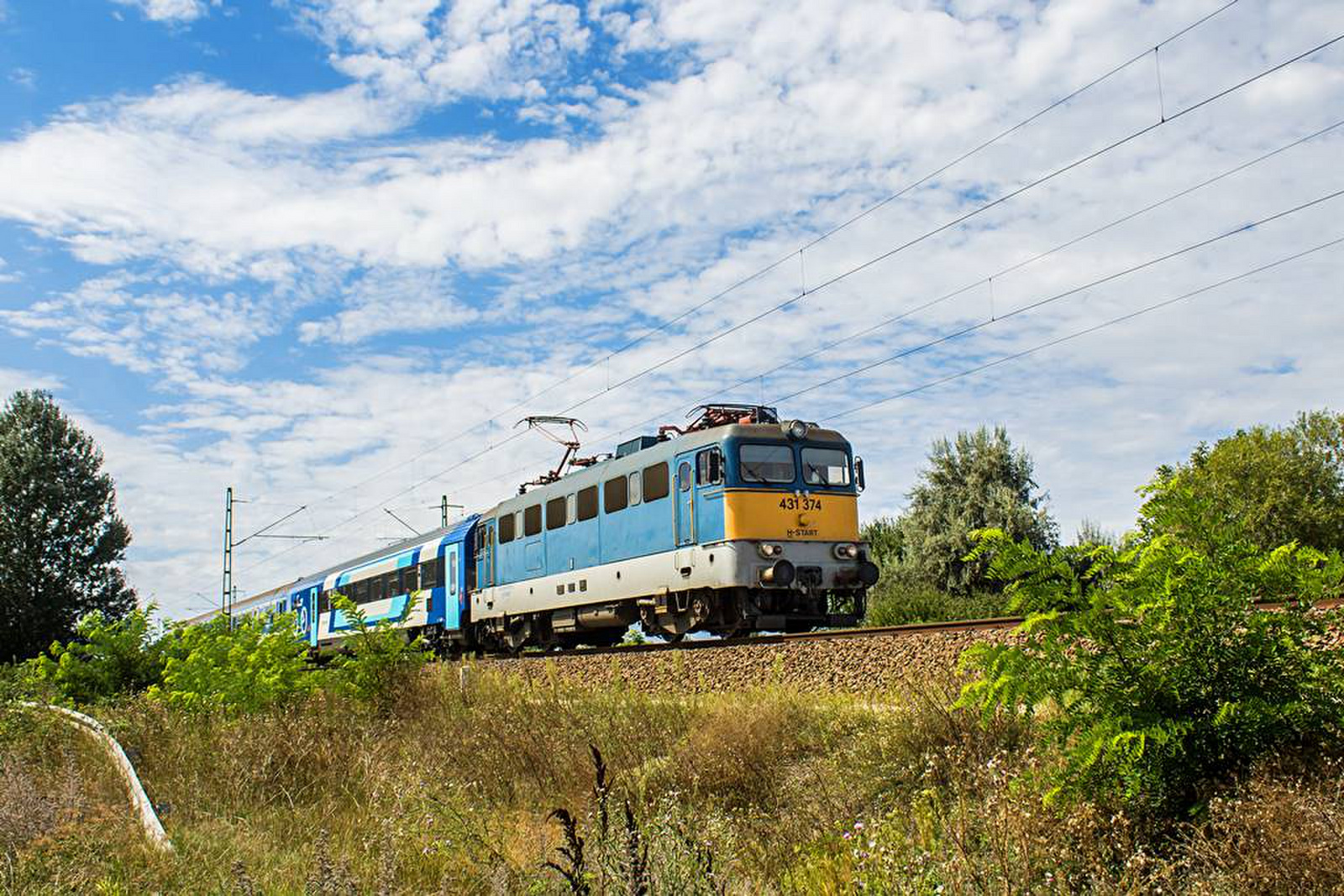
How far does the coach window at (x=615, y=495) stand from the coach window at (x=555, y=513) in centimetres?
169

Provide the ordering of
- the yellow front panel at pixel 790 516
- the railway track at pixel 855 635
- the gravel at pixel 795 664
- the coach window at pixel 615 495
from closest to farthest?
the gravel at pixel 795 664 → the railway track at pixel 855 635 → the yellow front panel at pixel 790 516 → the coach window at pixel 615 495

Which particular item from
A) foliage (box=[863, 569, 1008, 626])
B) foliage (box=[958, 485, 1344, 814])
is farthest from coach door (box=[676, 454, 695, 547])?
foliage (box=[863, 569, 1008, 626])

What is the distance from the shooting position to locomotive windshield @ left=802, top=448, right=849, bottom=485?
649 inches

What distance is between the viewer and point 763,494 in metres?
15.7

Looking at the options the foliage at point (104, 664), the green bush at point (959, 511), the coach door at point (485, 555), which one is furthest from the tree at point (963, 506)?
the foliage at point (104, 664)

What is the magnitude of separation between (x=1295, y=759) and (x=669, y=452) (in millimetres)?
12081

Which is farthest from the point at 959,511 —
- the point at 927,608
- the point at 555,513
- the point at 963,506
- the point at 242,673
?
the point at 242,673

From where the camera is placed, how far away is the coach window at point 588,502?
18656mm

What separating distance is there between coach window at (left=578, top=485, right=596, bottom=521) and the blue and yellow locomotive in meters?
0.04

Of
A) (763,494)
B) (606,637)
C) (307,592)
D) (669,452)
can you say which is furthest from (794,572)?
(307,592)

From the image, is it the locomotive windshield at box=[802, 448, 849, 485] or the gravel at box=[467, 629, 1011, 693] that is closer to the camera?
the gravel at box=[467, 629, 1011, 693]

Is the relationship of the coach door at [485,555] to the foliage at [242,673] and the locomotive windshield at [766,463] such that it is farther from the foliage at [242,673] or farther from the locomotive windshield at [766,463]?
the foliage at [242,673]

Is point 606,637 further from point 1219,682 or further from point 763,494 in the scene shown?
point 1219,682

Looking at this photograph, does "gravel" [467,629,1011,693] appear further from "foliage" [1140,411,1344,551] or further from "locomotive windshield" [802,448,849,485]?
"foliage" [1140,411,1344,551]
